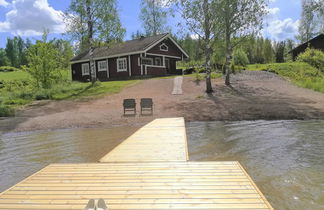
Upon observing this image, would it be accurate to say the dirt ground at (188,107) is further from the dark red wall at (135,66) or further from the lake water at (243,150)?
the dark red wall at (135,66)

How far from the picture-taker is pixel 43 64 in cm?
2086

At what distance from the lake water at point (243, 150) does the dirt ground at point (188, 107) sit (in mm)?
1108

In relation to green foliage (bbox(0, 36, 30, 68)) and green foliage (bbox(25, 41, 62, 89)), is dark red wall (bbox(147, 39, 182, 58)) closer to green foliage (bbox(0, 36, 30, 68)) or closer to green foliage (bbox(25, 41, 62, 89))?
green foliage (bbox(25, 41, 62, 89))

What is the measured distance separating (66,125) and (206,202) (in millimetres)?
9448

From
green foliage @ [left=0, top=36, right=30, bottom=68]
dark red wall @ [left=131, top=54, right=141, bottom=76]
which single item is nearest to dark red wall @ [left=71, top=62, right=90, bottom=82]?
dark red wall @ [left=131, top=54, right=141, bottom=76]

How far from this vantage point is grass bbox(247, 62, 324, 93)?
65.0 feet

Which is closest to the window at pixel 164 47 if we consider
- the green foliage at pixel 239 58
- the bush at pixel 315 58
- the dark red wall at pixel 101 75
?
the dark red wall at pixel 101 75

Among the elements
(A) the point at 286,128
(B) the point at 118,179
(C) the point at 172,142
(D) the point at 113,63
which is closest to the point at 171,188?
(B) the point at 118,179

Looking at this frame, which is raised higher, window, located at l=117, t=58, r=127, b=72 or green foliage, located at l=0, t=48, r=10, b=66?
green foliage, located at l=0, t=48, r=10, b=66

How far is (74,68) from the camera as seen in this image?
113ft

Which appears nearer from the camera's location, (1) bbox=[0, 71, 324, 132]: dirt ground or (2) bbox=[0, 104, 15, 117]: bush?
(1) bbox=[0, 71, 324, 132]: dirt ground

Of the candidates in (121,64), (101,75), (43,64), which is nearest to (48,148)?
(43,64)

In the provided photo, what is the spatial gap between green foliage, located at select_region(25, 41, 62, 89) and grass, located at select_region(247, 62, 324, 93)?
19762 mm

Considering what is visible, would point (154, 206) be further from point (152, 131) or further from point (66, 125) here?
point (66, 125)
